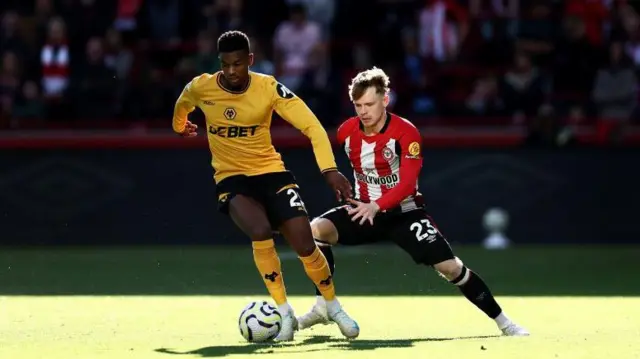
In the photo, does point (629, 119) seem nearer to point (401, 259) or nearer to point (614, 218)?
point (614, 218)

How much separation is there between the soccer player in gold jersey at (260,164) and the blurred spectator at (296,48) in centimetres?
839

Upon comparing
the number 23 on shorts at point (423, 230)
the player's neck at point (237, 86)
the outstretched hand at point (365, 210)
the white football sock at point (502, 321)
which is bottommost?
the white football sock at point (502, 321)

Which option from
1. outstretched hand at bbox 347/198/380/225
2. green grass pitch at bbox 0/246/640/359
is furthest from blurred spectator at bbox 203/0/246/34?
outstretched hand at bbox 347/198/380/225

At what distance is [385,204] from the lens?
29.4ft

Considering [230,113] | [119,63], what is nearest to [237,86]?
[230,113]

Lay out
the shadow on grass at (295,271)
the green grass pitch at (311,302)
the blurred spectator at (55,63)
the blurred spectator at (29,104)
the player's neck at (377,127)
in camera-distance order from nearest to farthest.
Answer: the green grass pitch at (311,302) < the player's neck at (377,127) < the shadow on grass at (295,271) < the blurred spectator at (29,104) < the blurred spectator at (55,63)

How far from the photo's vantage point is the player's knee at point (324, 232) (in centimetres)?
938

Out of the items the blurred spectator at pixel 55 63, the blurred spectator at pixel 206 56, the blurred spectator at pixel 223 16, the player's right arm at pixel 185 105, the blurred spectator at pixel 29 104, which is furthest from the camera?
the blurred spectator at pixel 223 16

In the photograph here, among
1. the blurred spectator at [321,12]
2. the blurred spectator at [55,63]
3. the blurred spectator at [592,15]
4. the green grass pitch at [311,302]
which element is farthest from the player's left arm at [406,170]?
the blurred spectator at [592,15]

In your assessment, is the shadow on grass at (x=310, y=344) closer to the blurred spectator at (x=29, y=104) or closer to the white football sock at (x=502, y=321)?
the white football sock at (x=502, y=321)

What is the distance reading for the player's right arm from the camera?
9.41 m

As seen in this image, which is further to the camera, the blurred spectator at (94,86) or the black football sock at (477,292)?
the blurred spectator at (94,86)

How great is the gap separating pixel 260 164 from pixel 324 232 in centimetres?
63

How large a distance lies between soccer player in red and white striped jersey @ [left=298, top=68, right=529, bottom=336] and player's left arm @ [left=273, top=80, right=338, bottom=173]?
1.03 feet
